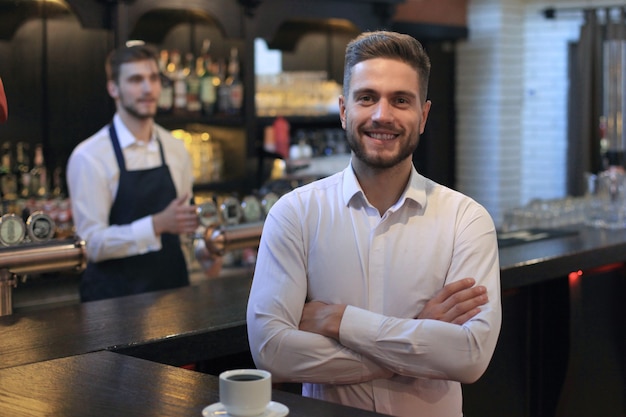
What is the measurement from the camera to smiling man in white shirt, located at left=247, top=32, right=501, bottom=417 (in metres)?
2.21

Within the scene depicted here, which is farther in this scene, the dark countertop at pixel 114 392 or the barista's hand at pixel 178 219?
the barista's hand at pixel 178 219

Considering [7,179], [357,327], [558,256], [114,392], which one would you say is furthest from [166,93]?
[114,392]

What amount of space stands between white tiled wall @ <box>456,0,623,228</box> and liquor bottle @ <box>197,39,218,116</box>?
290 cm

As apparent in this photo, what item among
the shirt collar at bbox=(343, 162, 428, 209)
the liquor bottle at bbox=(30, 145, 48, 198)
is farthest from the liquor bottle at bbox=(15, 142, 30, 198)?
the shirt collar at bbox=(343, 162, 428, 209)

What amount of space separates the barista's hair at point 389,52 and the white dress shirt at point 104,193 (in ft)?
6.23

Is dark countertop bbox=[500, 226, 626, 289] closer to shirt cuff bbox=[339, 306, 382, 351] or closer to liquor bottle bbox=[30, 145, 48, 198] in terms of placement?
shirt cuff bbox=[339, 306, 382, 351]

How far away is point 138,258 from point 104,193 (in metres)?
0.30

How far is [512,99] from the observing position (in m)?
8.17

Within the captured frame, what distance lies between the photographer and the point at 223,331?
2738 mm

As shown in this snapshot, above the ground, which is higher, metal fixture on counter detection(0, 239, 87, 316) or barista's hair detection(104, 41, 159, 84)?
barista's hair detection(104, 41, 159, 84)

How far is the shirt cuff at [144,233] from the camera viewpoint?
403 centimetres

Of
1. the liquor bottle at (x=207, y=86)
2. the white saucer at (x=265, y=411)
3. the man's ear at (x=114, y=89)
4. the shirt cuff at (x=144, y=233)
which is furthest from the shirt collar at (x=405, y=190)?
the liquor bottle at (x=207, y=86)

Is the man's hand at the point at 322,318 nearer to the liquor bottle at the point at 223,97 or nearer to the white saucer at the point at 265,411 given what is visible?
the white saucer at the point at 265,411

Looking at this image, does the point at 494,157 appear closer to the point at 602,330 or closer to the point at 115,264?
the point at 602,330
